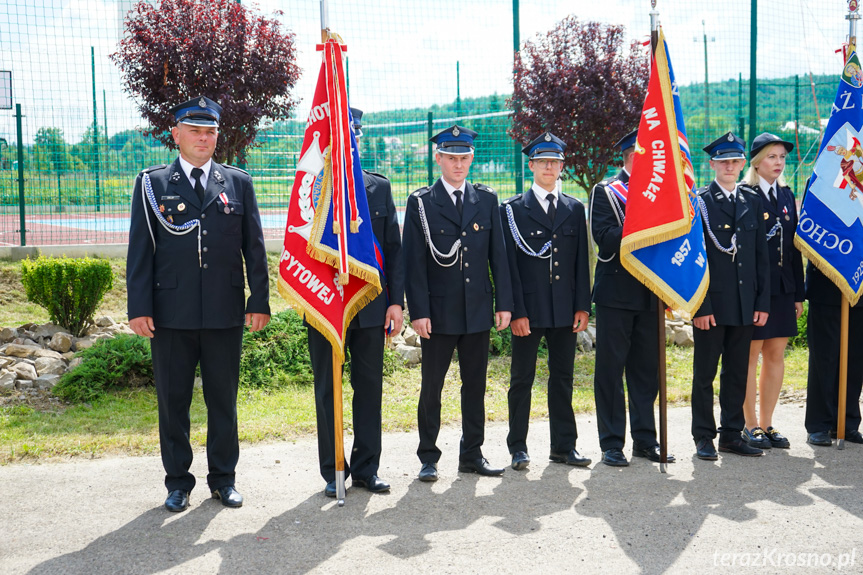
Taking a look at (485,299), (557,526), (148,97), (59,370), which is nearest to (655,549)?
(557,526)

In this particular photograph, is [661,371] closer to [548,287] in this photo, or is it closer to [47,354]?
[548,287]

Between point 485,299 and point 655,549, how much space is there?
69.3 inches

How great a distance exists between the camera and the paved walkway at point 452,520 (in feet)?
12.1

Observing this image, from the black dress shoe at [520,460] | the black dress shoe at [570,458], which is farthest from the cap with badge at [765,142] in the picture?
the black dress shoe at [520,460]

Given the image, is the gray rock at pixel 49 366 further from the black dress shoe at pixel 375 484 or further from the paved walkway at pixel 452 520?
the black dress shoe at pixel 375 484

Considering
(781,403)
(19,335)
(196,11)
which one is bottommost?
(781,403)

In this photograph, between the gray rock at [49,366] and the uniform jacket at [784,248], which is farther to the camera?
the gray rock at [49,366]

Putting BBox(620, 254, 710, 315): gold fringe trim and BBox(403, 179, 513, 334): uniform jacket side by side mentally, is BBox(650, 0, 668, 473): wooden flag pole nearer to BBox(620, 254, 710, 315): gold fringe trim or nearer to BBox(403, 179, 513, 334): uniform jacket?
BBox(620, 254, 710, 315): gold fringe trim

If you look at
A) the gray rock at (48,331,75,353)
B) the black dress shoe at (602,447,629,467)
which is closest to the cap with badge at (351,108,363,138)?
the black dress shoe at (602,447,629,467)

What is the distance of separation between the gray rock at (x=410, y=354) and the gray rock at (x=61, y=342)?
9.38 ft

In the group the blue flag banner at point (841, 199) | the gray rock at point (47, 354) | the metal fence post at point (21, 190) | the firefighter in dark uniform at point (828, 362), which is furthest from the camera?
the metal fence post at point (21, 190)

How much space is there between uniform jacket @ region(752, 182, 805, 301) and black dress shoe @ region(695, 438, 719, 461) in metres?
1.11

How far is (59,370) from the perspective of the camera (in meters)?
6.81

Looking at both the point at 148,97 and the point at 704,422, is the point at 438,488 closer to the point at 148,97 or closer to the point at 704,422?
the point at 704,422
